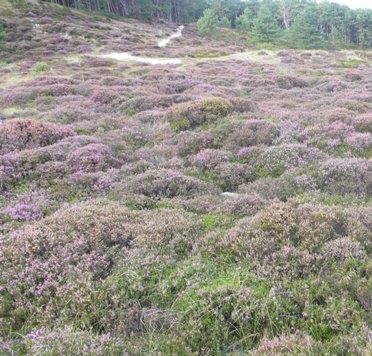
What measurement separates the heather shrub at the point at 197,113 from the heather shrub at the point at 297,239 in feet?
27.7

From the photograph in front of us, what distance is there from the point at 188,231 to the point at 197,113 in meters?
9.16

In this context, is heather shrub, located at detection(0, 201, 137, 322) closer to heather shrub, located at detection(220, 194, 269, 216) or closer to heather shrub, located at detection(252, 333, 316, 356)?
heather shrub, located at detection(220, 194, 269, 216)

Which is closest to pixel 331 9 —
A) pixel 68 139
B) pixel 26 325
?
pixel 68 139

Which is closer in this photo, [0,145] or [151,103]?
[0,145]

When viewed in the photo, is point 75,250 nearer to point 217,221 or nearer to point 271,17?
point 217,221

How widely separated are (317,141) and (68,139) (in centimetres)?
774

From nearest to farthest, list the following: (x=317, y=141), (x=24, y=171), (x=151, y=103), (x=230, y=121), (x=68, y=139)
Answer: (x=24, y=171), (x=317, y=141), (x=68, y=139), (x=230, y=121), (x=151, y=103)

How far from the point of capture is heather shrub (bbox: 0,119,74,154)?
12.9 m

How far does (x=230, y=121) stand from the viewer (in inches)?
573

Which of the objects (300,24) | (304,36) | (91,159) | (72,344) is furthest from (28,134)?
(300,24)

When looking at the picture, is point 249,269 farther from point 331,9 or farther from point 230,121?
point 331,9

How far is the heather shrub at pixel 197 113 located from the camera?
50.4 feet

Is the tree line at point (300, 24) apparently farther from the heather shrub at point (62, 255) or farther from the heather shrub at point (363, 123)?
the heather shrub at point (62, 255)

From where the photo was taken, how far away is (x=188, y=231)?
726 cm
